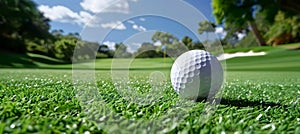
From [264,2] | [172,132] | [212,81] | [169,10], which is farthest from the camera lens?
[264,2]

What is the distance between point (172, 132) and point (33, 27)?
1309 inches

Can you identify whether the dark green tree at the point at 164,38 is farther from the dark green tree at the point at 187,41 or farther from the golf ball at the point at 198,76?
the golf ball at the point at 198,76

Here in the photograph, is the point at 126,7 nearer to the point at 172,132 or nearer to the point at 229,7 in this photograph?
the point at 172,132

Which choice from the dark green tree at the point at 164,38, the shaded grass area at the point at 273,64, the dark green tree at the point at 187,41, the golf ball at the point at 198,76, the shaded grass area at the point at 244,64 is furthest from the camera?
the shaded grass area at the point at 273,64

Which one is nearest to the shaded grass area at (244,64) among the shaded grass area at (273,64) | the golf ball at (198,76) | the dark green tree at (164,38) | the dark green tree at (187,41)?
the shaded grass area at (273,64)

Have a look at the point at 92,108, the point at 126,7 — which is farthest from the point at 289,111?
the point at 126,7

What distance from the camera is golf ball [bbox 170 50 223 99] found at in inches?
90.4

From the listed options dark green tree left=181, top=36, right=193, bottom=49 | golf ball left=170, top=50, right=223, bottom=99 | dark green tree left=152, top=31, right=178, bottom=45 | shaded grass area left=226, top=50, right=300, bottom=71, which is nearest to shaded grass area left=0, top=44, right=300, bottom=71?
shaded grass area left=226, top=50, right=300, bottom=71

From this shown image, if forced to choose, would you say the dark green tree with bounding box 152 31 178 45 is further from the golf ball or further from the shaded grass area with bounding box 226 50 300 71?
the shaded grass area with bounding box 226 50 300 71

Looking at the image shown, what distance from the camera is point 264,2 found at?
19.2 metres

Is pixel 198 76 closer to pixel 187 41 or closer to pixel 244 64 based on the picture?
pixel 187 41

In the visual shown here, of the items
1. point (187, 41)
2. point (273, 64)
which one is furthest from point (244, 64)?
point (187, 41)

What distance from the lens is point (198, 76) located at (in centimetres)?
229

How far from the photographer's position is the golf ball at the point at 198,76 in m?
2.29
